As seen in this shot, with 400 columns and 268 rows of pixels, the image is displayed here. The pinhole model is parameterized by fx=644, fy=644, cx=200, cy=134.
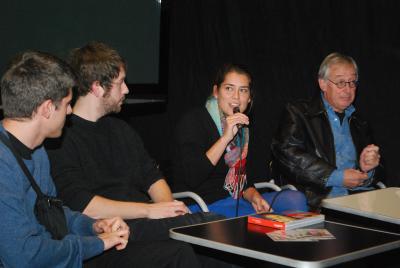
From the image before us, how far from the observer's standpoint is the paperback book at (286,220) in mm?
2488

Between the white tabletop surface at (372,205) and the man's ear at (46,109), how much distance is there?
1.32m

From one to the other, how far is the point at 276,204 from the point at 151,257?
124cm

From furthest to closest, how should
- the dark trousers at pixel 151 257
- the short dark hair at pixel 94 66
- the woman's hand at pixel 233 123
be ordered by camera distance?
the woman's hand at pixel 233 123 < the short dark hair at pixel 94 66 < the dark trousers at pixel 151 257

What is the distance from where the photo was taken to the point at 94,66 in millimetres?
3072

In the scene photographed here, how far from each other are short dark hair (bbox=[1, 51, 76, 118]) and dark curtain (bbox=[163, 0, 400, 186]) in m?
2.32

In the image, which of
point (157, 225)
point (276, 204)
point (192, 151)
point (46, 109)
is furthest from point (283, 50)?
point (46, 109)

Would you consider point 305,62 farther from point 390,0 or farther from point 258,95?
point 390,0

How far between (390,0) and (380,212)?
2342 mm

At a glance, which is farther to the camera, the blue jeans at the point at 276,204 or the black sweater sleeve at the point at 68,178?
the blue jeans at the point at 276,204

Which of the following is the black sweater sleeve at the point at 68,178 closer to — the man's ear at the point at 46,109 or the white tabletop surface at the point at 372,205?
the man's ear at the point at 46,109

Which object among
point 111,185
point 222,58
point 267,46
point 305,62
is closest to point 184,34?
point 222,58

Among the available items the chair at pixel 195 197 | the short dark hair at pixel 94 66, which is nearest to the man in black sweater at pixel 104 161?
the short dark hair at pixel 94 66

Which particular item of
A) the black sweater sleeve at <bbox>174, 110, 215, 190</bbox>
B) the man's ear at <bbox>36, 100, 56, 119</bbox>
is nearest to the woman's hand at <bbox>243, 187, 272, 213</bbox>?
the black sweater sleeve at <bbox>174, 110, 215, 190</bbox>

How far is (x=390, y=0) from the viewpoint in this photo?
15.3 feet
